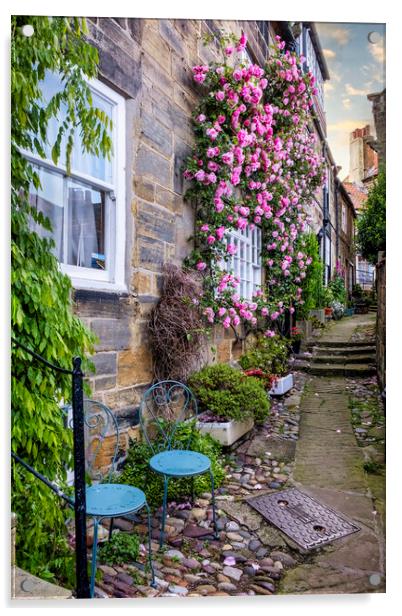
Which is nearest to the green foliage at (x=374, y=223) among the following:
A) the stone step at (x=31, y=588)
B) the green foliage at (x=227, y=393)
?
the green foliage at (x=227, y=393)

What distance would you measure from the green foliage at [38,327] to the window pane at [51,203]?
12 cm

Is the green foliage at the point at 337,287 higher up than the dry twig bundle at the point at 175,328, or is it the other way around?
the green foliage at the point at 337,287

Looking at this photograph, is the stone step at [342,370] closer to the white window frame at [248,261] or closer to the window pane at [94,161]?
the white window frame at [248,261]

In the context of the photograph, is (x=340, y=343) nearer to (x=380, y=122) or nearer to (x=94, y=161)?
(x=380, y=122)

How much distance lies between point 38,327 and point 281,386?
137 inches

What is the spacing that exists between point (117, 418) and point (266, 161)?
3088mm

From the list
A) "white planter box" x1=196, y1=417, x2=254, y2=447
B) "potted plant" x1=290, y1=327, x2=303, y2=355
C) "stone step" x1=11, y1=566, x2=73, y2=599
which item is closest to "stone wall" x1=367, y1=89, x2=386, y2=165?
"white planter box" x1=196, y1=417, x2=254, y2=447

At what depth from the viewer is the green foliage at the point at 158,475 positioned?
2.75 meters

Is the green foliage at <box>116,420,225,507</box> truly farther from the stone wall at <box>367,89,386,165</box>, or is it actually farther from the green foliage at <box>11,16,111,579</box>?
the stone wall at <box>367,89,386,165</box>

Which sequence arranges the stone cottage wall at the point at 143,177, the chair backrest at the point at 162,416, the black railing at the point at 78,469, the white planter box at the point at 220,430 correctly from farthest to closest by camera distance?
the white planter box at the point at 220,430, the chair backrest at the point at 162,416, the stone cottage wall at the point at 143,177, the black railing at the point at 78,469

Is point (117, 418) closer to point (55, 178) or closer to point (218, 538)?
point (218, 538)

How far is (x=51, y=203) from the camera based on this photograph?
7.94ft

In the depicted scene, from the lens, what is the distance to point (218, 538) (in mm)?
2516

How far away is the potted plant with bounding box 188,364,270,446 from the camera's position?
11.8ft
